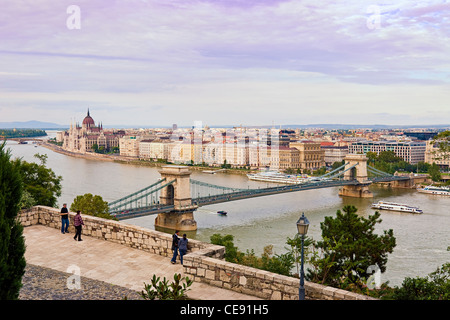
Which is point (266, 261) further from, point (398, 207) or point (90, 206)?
point (398, 207)

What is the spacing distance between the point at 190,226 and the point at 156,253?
16386 millimetres

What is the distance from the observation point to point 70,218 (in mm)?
6148

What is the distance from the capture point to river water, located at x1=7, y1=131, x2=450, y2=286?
16.0 m

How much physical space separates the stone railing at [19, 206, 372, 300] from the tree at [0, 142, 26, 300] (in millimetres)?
693

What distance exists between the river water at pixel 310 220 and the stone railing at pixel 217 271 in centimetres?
908

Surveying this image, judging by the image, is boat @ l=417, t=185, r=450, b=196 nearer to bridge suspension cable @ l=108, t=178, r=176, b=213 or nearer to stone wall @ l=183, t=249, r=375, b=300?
bridge suspension cable @ l=108, t=178, r=176, b=213

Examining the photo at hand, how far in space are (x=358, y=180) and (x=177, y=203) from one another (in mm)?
18531

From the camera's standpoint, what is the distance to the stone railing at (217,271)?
3791 millimetres

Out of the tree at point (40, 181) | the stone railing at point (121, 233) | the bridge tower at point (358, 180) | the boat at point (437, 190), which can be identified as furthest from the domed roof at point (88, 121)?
the stone railing at point (121, 233)

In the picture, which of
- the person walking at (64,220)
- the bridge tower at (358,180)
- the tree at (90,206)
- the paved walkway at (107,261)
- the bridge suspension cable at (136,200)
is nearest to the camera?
the paved walkway at (107,261)

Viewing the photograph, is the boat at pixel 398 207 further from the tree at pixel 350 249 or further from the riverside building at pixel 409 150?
the riverside building at pixel 409 150
